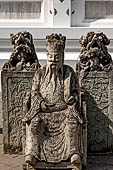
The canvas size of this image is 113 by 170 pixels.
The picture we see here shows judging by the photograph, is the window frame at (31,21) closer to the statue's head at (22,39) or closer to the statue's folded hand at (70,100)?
the statue's head at (22,39)

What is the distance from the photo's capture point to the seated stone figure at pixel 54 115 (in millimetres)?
5062

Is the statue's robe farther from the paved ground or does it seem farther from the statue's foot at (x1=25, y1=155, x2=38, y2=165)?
the paved ground

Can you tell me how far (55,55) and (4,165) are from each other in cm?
146

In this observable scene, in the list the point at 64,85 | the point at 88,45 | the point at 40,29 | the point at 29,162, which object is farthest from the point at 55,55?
the point at 40,29

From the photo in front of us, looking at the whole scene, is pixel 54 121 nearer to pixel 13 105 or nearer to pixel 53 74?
pixel 53 74

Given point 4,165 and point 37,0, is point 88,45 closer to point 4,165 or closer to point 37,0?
point 4,165

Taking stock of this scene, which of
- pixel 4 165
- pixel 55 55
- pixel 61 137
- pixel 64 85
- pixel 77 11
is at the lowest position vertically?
pixel 4 165

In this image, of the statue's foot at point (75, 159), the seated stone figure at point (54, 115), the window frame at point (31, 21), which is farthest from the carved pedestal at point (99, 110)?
the window frame at point (31, 21)

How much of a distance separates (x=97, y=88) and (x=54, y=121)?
902mm

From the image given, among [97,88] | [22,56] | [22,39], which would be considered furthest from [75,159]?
[22,39]

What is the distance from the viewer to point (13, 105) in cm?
579

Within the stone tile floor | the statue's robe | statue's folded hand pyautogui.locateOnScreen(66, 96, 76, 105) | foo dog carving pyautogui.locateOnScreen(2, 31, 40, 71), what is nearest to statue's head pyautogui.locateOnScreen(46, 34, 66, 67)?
the statue's robe

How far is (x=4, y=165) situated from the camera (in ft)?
17.9

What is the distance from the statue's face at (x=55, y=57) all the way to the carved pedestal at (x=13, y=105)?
2.02ft
